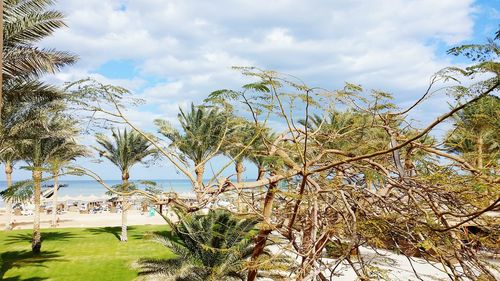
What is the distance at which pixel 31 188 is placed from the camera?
3160 mm

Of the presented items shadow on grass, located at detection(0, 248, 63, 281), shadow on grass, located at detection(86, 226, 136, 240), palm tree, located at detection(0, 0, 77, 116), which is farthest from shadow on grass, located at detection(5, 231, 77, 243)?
palm tree, located at detection(0, 0, 77, 116)

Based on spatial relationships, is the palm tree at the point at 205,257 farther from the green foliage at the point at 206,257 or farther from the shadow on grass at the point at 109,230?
the shadow on grass at the point at 109,230

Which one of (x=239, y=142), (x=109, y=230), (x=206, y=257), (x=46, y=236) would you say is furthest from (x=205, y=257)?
(x=109, y=230)

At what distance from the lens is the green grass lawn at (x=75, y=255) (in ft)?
49.8

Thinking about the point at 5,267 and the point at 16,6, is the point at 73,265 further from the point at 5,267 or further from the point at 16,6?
the point at 16,6

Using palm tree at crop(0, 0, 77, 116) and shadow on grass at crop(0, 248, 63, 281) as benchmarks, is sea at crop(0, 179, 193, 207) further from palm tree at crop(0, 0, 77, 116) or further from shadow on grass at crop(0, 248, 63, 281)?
shadow on grass at crop(0, 248, 63, 281)

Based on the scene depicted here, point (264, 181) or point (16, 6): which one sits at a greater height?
point (16, 6)

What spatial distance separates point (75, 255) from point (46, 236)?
227 inches

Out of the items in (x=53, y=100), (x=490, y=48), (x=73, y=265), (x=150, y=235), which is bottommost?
(x=73, y=265)

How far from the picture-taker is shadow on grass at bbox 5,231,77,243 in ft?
71.8

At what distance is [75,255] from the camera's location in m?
18.4

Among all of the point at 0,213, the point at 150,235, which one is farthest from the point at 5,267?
the point at 0,213

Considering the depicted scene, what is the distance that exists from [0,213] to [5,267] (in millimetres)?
29100

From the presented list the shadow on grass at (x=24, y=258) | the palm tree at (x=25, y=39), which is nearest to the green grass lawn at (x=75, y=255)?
the shadow on grass at (x=24, y=258)
